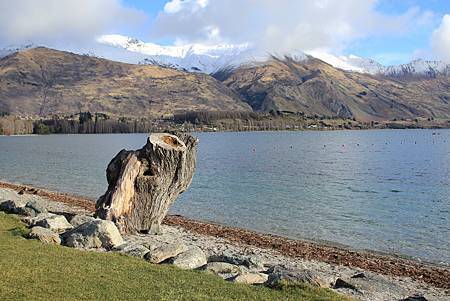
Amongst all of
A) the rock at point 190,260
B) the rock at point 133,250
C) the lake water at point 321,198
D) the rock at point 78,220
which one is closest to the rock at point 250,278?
the rock at point 190,260

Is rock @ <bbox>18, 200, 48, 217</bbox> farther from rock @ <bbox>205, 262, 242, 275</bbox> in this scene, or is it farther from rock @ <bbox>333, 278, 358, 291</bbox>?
rock @ <bbox>333, 278, 358, 291</bbox>

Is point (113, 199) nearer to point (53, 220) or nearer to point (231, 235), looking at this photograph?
point (53, 220)

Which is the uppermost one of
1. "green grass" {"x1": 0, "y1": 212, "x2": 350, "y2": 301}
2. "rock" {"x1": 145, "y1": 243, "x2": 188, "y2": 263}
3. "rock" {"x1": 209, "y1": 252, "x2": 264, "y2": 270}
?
"green grass" {"x1": 0, "y1": 212, "x2": 350, "y2": 301}

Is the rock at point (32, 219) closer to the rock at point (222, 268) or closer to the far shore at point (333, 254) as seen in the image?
the far shore at point (333, 254)

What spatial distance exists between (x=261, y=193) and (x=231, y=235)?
22913 millimetres

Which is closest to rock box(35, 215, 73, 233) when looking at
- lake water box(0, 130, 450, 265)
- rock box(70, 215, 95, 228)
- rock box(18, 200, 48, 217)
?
rock box(70, 215, 95, 228)

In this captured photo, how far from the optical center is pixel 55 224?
82.1 feet

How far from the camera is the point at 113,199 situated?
27.1m

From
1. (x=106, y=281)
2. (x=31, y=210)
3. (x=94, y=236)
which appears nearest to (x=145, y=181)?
(x=94, y=236)

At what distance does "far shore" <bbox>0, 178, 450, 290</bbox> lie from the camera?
82.6 ft

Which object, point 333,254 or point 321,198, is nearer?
point 333,254

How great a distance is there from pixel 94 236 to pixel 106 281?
24.4 feet

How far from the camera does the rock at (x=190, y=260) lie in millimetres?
19328

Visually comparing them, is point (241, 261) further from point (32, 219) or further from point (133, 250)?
point (32, 219)
